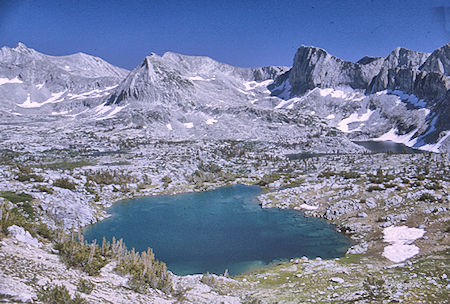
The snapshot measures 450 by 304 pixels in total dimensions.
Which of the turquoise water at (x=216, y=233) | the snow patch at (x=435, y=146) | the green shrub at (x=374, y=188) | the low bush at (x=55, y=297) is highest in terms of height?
the snow patch at (x=435, y=146)

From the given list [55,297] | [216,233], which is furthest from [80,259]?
[216,233]

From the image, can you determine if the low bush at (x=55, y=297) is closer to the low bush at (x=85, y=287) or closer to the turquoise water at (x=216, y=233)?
the low bush at (x=85, y=287)

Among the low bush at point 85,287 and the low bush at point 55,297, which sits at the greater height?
the low bush at point 55,297

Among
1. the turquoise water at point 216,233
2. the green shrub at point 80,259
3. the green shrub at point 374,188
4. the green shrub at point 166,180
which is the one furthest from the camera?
the green shrub at point 166,180

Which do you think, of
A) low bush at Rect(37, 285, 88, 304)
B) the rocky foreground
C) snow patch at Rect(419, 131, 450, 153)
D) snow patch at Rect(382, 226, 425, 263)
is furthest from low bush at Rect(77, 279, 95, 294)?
snow patch at Rect(419, 131, 450, 153)

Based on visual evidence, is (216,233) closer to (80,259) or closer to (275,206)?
(275,206)

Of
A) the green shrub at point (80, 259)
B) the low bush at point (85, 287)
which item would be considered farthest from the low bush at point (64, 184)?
the low bush at point (85, 287)

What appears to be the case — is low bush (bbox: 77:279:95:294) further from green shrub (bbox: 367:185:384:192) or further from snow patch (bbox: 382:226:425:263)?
green shrub (bbox: 367:185:384:192)
